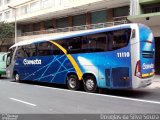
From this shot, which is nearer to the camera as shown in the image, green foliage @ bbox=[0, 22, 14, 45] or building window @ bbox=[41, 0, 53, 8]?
building window @ bbox=[41, 0, 53, 8]

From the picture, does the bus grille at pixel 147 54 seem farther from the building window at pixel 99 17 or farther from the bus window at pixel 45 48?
the building window at pixel 99 17

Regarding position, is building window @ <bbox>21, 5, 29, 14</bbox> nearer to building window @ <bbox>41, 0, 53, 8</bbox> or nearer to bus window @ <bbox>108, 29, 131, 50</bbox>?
building window @ <bbox>41, 0, 53, 8</bbox>

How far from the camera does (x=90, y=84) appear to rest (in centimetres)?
1359

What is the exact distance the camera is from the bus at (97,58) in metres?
11.7

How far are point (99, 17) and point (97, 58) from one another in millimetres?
19573

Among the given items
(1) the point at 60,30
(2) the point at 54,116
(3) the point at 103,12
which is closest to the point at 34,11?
(1) the point at 60,30

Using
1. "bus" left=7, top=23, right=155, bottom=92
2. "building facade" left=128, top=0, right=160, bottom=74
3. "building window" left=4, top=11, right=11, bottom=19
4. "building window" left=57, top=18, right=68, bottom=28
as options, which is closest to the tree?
"building window" left=4, top=11, right=11, bottom=19

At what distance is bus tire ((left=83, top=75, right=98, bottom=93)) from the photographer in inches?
527

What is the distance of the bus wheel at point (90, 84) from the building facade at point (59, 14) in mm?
15863

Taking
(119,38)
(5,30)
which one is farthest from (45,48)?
(5,30)

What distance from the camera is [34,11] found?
39.8 m

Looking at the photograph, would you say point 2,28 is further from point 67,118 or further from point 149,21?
point 67,118

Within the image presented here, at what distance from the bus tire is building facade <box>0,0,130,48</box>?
625 inches

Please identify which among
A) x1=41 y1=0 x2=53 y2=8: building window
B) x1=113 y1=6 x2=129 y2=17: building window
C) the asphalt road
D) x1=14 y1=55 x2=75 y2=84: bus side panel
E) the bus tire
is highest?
x1=41 y1=0 x2=53 y2=8: building window
